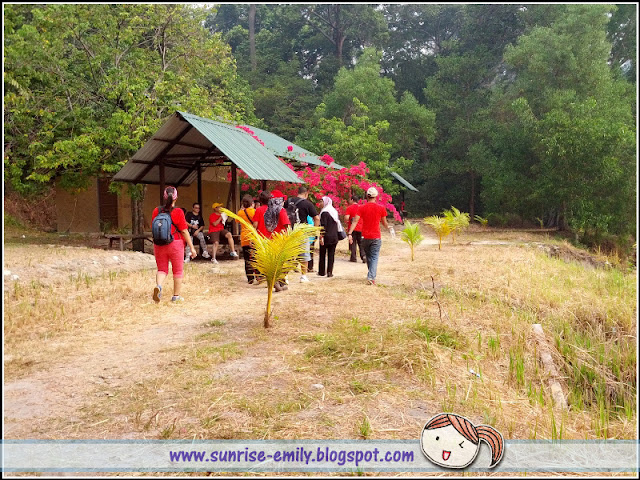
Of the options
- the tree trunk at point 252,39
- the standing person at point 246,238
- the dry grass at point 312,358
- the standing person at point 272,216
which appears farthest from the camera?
the tree trunk at point 252,39

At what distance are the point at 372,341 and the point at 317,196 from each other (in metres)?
11.9

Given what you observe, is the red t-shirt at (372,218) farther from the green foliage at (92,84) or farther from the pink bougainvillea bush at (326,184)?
the green foliage at (92,84)

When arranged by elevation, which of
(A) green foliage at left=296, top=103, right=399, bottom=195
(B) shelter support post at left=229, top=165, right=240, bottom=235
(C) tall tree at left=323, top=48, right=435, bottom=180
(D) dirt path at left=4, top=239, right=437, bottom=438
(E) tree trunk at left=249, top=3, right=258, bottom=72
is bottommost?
(D) dirt path at left=4, top=239, right=437, bottom=438

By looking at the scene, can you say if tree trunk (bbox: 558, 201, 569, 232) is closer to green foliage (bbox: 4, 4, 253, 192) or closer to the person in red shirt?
green foliage (bbox: 4, 4, 253, 192)

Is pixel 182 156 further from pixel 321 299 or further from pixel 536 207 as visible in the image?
pixel 536 207

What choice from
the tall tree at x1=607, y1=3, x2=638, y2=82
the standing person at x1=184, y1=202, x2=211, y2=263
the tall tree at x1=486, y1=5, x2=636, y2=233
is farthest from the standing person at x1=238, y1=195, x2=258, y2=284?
the tall tree at x1=607, y1=3, x2=638, y2=82

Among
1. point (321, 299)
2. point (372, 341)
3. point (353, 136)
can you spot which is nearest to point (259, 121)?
point (353, 136)

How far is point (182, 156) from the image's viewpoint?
13461 millimetres

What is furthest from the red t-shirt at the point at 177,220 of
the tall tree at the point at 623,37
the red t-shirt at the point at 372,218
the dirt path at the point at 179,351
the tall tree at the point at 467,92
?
the tall tree at the point at 623,37

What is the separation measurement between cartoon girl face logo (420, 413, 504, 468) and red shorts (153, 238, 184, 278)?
16.8 ft

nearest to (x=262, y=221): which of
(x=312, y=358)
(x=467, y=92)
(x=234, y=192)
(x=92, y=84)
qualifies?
(x=312, y=358)

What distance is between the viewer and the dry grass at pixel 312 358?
3.49 m

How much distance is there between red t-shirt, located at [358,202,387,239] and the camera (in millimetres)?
8680

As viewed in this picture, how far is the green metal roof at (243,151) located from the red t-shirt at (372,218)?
3414 mm
